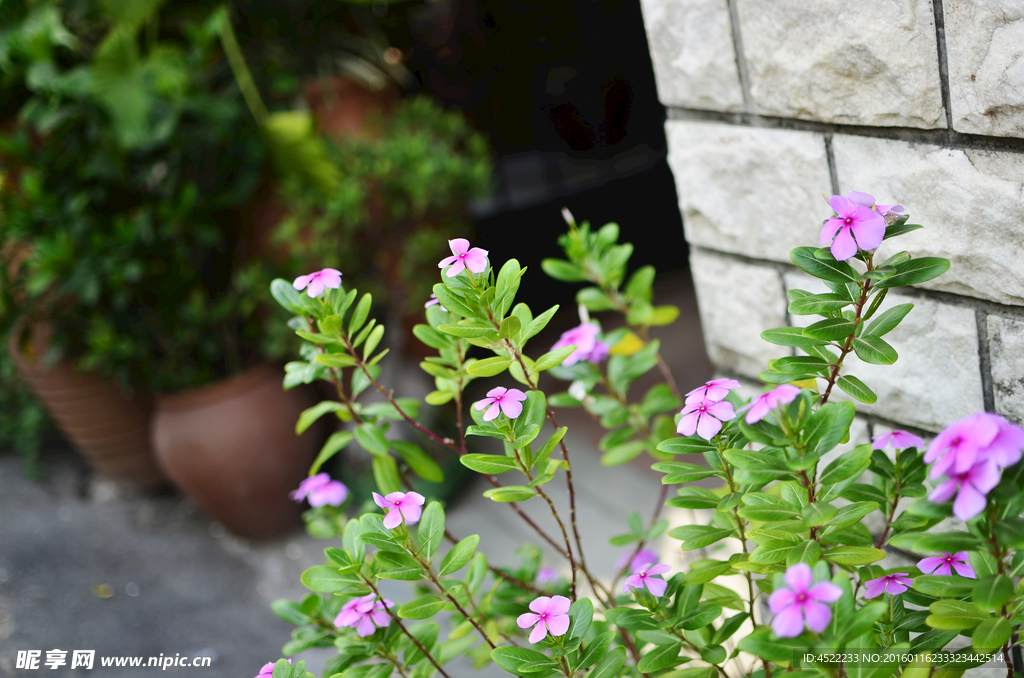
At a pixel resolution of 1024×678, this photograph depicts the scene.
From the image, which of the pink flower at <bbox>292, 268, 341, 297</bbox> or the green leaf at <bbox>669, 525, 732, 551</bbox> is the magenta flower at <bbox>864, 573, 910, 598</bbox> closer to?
the green leaf at <bbox>669, 525, 732, 551</bbox>

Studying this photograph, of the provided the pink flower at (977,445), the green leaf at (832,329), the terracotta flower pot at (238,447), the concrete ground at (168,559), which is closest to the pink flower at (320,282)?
the green leaf at (832,329)

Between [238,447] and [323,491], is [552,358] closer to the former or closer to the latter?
[323,491]

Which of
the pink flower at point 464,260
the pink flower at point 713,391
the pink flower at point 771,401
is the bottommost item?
the pink flower at point 713,391

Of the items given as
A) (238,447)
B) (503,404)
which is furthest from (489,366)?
(238,447)

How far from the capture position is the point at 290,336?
91.7 inches

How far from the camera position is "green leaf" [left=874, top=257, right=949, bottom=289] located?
28.3 inches

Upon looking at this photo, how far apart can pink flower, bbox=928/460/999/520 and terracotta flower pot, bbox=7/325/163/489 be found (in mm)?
2606

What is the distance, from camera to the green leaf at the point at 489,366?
2.59 feet

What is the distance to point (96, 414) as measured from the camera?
2.63 metres

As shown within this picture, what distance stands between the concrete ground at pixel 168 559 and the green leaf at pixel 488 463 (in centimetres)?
110

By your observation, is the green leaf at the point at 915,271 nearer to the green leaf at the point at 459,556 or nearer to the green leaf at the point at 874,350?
the green leaf at the point at 874,350

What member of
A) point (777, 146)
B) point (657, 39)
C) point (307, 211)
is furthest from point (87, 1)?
point (777, 146)

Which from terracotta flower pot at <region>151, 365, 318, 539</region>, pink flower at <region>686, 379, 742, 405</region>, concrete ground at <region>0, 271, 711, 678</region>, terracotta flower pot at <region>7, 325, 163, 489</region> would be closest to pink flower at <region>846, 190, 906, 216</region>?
pink flower at <region>686, 379, 742, 405</region>

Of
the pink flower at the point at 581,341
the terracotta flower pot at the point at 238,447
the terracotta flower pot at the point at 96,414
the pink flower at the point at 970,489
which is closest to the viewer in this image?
the pink flower at the point at 970,489
